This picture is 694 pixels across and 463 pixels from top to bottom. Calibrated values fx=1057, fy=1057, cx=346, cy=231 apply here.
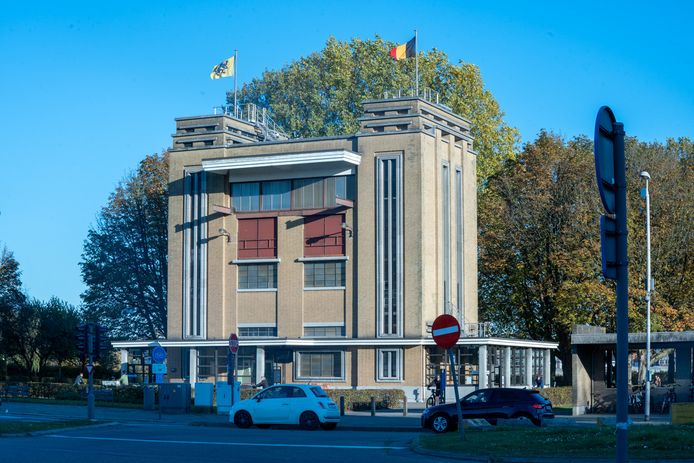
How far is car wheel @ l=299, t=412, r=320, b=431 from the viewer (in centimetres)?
3244

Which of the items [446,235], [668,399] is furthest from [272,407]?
[446,235]

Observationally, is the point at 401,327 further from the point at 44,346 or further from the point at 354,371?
the point at 44,346

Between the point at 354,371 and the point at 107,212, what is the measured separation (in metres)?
26.4

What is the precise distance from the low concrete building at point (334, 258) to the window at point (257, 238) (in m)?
0.06

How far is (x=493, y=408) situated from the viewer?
103ft

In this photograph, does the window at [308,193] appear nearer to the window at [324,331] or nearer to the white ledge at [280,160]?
the white ledge at [280,160]

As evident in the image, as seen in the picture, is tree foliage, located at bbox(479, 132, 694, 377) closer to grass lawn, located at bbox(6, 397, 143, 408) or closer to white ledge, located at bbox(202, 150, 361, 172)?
white ledge, located at bbox(202, 150, 361, 172)

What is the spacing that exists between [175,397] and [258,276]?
15.8m

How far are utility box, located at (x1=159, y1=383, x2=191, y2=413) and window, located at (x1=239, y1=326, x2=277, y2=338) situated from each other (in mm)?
13922

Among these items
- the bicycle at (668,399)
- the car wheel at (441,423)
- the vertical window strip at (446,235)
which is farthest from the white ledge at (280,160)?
the car wheel at (441,423)

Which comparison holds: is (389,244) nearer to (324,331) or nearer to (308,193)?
(308,193)

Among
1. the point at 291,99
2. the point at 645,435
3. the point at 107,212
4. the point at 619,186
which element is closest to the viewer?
the point at 619,186

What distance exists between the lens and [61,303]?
8388 centimetres

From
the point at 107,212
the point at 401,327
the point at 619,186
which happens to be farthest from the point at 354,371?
the point at 619,186
